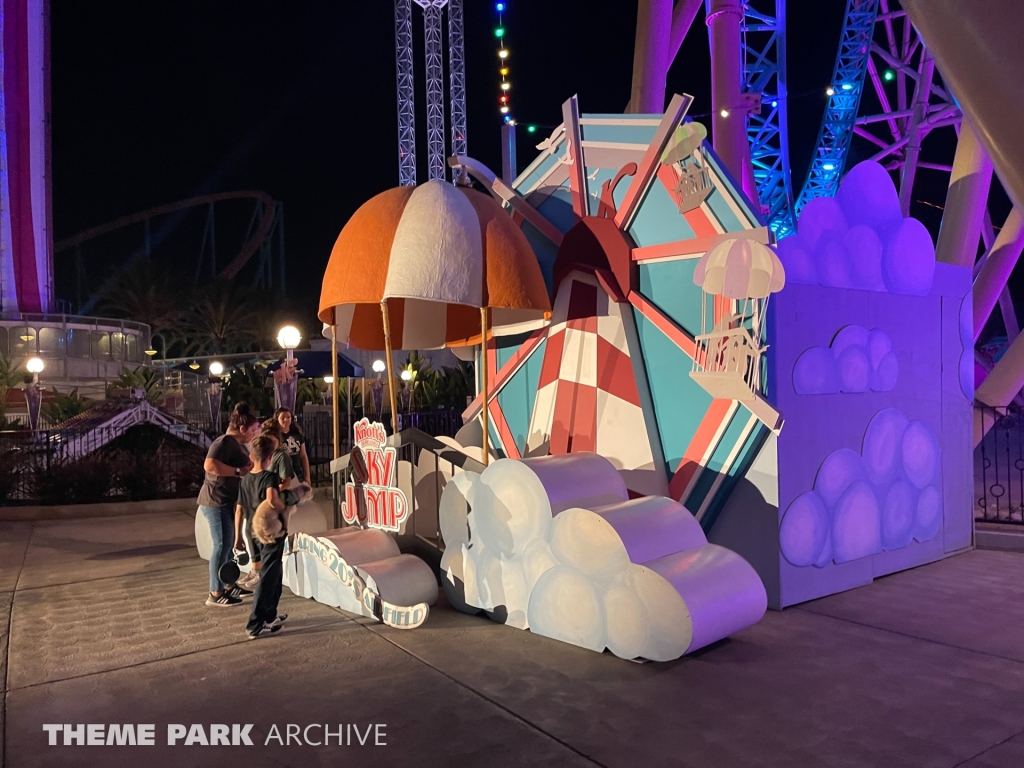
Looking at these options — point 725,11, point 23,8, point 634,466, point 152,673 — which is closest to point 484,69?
point 23,8

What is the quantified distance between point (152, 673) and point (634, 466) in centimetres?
431

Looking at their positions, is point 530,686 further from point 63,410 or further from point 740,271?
point 63,410

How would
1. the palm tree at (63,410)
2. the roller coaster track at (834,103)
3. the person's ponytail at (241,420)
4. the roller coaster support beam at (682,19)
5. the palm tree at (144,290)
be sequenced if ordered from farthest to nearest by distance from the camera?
the palm tree at (144,290) → the roller coaster track at (834,103) → the palm tree at (63,410) → the roller coaster support beam at (682,19) → the person's ponytail at (241,420)

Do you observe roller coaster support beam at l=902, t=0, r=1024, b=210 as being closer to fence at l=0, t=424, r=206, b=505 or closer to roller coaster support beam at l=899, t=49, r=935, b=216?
fence at l=0, t=424, r=206, b=505

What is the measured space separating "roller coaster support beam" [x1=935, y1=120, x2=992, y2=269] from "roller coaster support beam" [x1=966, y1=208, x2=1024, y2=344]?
A: 0.31 metres

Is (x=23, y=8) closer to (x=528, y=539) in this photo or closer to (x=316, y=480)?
(x=316, y=480)

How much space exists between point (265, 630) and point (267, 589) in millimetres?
349

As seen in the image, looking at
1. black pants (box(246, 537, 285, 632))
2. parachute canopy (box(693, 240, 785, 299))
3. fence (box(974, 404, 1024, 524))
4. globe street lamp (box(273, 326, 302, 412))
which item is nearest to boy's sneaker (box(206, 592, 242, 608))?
black pants (box(246, 537, 285, 632))

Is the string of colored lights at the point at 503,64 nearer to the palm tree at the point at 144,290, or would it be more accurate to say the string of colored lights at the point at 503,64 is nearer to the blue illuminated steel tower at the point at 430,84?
the blue illuminated steel tower at the point at 430,84

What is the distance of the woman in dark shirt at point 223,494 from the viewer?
22.6 ft

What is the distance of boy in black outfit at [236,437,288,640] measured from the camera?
580 cm

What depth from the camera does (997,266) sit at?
1077cm

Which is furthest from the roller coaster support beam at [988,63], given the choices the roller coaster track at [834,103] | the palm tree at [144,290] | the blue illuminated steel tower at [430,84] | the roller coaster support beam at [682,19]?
the palm tree at [144,290]

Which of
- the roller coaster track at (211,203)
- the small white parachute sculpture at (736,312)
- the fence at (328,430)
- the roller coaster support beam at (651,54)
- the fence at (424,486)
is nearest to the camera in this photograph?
the small white parachute sculpture at (736,312)
